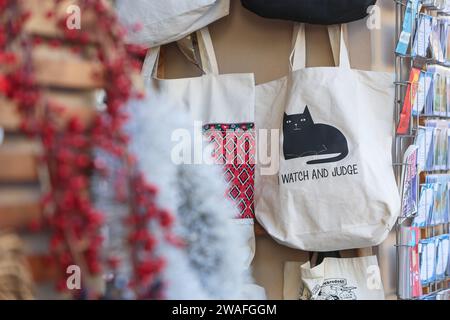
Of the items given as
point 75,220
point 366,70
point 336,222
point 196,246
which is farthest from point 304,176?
point 75,220

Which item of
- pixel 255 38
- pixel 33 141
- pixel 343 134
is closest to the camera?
pixel 33 141

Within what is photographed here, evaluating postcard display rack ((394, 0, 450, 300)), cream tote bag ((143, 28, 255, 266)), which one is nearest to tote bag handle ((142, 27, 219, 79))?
cream tote bag ((143, 28, 255, 266))

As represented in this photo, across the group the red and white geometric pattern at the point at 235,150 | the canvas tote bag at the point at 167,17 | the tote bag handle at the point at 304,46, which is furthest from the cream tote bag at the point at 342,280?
the canvas tote bag at the point at 167,17

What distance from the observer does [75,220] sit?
47cm

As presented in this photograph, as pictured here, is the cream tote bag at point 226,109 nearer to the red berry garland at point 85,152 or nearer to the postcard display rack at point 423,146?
the postcard display rack at point 423,146

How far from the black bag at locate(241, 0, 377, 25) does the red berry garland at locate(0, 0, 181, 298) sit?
0.57m

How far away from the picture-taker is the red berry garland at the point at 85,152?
458mm

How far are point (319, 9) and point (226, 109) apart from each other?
25 cm

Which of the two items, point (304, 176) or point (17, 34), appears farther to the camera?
point (304, 176)

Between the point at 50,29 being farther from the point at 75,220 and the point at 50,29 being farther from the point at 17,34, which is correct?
the point at 75,220

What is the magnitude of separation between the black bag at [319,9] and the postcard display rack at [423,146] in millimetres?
107

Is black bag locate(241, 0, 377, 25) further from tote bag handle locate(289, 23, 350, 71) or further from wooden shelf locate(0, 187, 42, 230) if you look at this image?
wooden shelf locate(0, 187, 42, 230)
